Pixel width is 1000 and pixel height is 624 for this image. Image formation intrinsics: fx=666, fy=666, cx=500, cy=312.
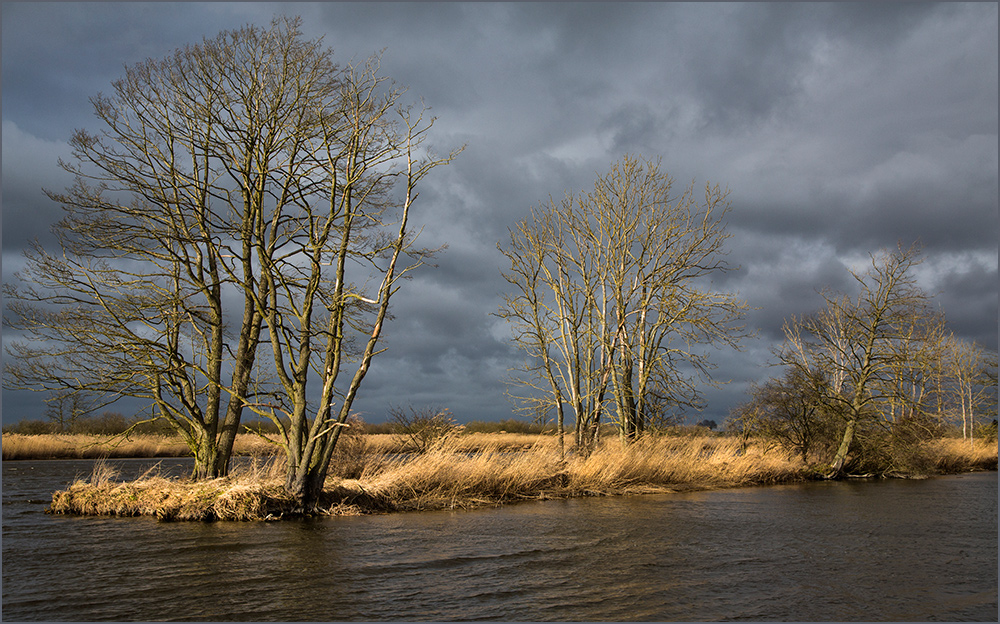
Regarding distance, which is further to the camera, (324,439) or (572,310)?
(572,310)

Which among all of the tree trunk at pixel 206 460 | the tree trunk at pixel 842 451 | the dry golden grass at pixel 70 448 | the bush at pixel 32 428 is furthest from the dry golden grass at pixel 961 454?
the bush at pixel 32 428

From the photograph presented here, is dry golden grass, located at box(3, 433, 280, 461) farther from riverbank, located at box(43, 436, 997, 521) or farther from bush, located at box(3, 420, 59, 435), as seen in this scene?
riverbank, located at box(43, 436, 997, 521)

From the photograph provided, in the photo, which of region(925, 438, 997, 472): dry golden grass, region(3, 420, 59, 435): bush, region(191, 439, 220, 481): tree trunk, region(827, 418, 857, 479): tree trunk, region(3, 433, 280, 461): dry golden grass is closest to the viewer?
region(191, 439, 220, 481): tree trunk

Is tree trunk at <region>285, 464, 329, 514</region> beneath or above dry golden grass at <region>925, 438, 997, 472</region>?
above

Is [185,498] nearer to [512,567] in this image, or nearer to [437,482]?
[437,482]

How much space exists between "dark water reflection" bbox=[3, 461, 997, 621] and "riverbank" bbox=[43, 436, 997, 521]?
697 mm

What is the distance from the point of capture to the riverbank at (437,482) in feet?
42.7

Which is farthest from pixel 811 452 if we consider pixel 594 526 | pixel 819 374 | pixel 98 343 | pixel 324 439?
pixel 98 343

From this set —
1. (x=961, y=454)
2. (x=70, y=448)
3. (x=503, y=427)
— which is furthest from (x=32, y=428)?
(x=961, y=454)

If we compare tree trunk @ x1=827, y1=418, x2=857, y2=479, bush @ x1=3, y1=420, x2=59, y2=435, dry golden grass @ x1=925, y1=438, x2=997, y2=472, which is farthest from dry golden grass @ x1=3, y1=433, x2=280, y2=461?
dry golden grass @ x1=925, y1=438, x2=997, y2=472

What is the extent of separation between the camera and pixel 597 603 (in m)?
7.26

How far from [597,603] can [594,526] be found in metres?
5.47

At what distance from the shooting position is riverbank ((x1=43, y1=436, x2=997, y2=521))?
513 inches

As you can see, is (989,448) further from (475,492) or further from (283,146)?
(283,146)
